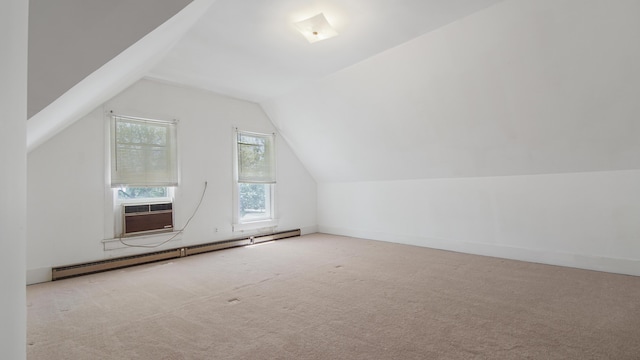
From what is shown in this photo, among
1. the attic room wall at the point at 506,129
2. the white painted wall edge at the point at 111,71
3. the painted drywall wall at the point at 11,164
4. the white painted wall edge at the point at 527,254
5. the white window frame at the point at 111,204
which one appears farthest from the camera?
the white window frame at the point at 111,204

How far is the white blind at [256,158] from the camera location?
18.8 ft

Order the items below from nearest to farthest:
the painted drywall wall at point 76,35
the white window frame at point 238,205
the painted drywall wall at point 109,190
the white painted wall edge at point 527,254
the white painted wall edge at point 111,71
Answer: the painted drywall wall at point 76,35 < the white painted wall edge at point 111,71 < the white painted wall edge at point 527,254 < the painted drywall wall at point 109,190 < the white window frame at point 238,205

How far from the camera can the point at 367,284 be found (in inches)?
132

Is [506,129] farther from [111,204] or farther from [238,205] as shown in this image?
[111,204]

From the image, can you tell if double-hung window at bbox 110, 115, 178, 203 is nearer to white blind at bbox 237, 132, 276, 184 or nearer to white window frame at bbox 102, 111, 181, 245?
white window frame at bbox 102, 111, 181, 245

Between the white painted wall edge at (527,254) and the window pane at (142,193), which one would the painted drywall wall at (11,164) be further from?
the white painted wall edge at (527,254)

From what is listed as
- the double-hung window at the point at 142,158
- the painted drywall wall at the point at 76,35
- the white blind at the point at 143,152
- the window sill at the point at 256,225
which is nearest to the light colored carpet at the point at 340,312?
the double-hung window at the point at 142,158

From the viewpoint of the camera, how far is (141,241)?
4453mm

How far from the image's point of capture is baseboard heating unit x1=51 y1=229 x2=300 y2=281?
150 inches

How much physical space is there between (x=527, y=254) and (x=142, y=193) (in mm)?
5458

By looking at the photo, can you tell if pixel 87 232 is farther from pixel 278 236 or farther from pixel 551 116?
pixel 551 116

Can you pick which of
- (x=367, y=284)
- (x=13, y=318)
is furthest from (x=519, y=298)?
(x=13, y=318)

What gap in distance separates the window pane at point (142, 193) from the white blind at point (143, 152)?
5.6 inches

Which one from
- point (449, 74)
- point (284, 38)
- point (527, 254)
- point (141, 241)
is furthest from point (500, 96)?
point (141, 241)
